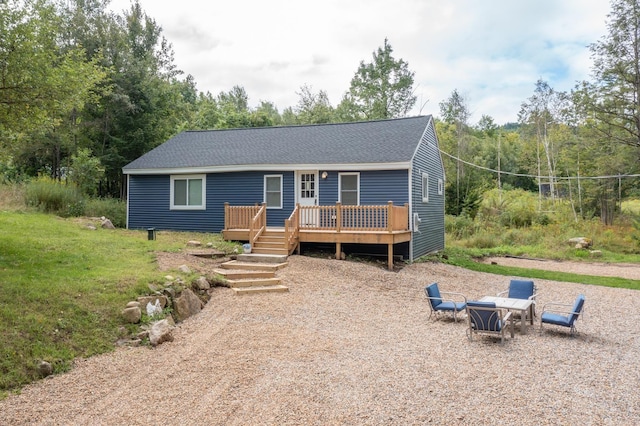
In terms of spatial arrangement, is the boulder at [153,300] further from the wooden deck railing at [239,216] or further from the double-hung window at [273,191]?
the double-hung window at [273,191]

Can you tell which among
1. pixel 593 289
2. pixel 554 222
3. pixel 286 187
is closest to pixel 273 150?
pixel 286 187

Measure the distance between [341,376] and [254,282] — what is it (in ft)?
15.1

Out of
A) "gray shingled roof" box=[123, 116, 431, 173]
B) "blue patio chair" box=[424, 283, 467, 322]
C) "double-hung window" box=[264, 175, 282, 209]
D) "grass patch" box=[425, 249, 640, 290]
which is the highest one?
"gray shingled roof" box=[123, 116, 431, 173]

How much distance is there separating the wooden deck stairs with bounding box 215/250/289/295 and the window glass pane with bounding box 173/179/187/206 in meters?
5.79

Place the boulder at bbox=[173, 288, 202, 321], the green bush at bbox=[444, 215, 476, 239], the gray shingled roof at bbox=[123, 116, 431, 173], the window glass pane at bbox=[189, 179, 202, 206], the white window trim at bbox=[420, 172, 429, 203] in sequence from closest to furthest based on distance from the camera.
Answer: the boulder at bbox=[173, 288, 202, 321]
the gray shingled roof at bbox=[123, 116, 431, 173]
the white window trim at bbox=[420, 172, 429, 203]
the window glass pane at bbox=[189, 179, 202, 206]
the green bush at bbox=[444, 215, 476, 239]

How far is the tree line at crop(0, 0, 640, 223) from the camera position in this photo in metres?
7.78

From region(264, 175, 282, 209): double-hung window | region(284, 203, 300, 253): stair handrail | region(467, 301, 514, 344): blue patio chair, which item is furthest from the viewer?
region(264, 175, 282, 209): double-hung window

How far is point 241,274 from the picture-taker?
380 inches

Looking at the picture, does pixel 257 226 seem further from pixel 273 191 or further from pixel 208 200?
pixel 208 200

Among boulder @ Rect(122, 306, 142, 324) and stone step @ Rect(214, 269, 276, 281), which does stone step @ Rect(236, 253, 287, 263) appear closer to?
stone step @ Rect(214, 269, 276, 281)

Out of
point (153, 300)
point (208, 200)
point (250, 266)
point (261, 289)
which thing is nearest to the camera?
point (153, 300)

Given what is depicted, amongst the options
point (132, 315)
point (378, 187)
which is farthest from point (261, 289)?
point (378, 187)

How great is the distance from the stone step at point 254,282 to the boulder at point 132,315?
2.68 metres

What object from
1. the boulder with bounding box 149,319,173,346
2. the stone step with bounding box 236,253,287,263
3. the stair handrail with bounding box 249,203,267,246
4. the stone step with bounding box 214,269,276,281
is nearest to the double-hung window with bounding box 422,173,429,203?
the stair handrail with bounding box 249,203,267,246
